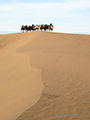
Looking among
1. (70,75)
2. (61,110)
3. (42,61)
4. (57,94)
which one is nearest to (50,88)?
(57,94)

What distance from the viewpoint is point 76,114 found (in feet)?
17.3

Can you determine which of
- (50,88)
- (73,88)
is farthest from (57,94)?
(73,88)

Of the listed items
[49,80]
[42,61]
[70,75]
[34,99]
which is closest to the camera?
[34,99]

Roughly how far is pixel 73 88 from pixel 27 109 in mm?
2718

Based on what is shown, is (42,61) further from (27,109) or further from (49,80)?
(27,109)

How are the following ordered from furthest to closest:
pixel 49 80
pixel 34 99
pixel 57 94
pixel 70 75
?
pixel 70 75 < pixel 49 80 < pixel 57 94 < pixel 34 99

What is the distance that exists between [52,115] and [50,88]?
204 centimetres

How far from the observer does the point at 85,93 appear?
276 inches

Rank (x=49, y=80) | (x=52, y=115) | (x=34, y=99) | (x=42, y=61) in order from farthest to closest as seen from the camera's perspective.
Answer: (x=42, y=61)
(x=49, y=80)
(x=34, y=99)
(x=52, y=115)

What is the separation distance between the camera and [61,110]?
5410mm

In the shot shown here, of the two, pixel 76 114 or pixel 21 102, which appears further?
pixel 21 102

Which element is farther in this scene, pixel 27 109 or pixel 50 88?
pixel 50 88

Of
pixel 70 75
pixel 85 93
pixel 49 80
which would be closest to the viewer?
pixel 85 93

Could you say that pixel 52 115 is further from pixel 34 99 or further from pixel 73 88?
pixel 73 88
